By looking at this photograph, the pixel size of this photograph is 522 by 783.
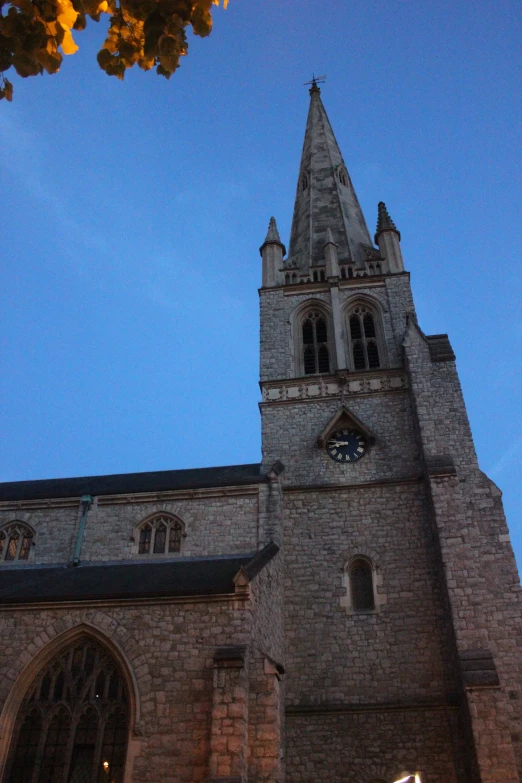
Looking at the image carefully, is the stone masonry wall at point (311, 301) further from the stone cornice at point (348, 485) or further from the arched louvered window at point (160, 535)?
the arched louvered window at point (160, 535)

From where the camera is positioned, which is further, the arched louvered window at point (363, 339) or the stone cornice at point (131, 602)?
the arched louvered window at point (363, 339)

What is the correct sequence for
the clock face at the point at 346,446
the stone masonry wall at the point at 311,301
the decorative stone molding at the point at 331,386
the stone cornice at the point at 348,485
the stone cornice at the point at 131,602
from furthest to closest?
1. the stone masonry wall at the point at 311,301
2. the decorative stone molding at the point at 331,386
3. the clock face at the point at 346,446
4. the stone cornice at the point at 348,485
5. the stone cornice at the point at 131,602

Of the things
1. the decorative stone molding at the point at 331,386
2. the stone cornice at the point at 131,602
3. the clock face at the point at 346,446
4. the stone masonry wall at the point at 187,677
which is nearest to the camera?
the stone masonry wall at the point at 187,677

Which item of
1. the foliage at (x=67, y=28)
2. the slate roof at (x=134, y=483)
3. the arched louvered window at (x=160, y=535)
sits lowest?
the foliage at (x=67, y=28)

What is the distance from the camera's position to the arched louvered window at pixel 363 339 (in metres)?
22.5

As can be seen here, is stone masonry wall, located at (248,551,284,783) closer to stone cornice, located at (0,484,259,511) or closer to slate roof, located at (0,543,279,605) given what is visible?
slate roof, located at (0,543,279,605)

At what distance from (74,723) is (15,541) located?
7.49 meters

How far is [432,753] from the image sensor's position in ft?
46.6

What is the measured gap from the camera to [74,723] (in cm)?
1265

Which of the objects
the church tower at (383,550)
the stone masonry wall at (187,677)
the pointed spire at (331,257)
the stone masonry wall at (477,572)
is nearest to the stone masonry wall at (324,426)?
the church tower at (383,550)

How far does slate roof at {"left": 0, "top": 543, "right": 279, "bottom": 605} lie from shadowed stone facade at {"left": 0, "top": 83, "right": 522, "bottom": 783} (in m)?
0.09

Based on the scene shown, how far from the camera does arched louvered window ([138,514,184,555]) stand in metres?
18.0

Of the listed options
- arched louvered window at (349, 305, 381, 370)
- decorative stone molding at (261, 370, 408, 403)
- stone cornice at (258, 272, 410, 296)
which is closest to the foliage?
decorative stone molding at (261, 370, 408, 403)

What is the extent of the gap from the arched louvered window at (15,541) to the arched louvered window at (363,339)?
12.1 m
